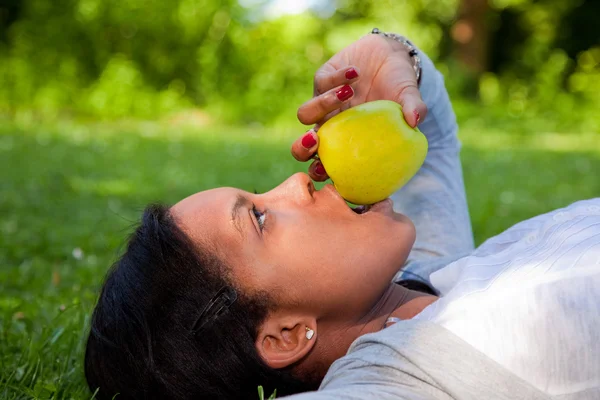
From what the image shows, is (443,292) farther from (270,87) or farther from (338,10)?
(338,10)

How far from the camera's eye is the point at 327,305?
201 cm

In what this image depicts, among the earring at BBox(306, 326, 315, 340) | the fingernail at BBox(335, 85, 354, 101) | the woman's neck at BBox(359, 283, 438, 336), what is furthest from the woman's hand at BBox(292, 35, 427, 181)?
the earring at BBox(306, 326, 315, 340)

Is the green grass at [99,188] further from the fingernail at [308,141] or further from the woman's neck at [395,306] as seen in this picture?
the fingernail at [308,141]

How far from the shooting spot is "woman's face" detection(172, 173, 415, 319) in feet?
6.52

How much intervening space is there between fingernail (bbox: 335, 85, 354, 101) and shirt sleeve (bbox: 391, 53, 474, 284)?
0.66 metres

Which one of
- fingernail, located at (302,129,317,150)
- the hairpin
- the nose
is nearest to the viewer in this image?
the hairpin

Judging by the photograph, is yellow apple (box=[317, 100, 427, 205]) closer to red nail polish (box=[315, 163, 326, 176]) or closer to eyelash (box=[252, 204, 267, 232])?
red nail polish (box=[315, 163, 326, 176])

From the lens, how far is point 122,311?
6.80 ft

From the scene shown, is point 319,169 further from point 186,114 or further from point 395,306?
point 186,114

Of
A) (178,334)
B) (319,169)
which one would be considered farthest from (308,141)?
(178,334)

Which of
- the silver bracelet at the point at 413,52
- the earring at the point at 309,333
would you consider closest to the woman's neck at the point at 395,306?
the earring at the point at 309,333

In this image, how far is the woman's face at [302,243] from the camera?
1.99 m

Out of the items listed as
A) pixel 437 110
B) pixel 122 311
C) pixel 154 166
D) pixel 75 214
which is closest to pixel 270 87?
pixel 154 166

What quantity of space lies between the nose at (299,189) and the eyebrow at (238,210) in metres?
0.11
